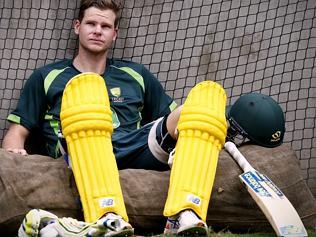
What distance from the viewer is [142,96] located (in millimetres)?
3801

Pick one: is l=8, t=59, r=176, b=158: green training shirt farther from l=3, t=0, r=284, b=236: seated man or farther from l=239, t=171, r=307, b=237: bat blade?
l=239, t=171, r=307, b=237: bat blade

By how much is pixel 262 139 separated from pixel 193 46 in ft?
3.36

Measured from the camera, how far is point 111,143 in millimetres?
2971

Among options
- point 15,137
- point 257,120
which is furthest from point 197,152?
point 15,137

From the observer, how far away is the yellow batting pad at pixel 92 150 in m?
2.78

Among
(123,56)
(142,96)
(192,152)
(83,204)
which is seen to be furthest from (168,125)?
(123,56)

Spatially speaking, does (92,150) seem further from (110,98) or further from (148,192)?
(110,98)

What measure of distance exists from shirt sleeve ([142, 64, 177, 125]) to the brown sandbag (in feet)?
2.30

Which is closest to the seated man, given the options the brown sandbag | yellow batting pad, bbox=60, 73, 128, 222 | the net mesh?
yellow batting pad, bbox=60, 73, 128, 222

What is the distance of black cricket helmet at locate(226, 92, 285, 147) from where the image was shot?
315 centimetres

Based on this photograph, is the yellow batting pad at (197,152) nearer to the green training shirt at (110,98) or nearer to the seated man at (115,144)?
the seated man at (115,144)

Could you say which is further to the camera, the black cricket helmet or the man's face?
the man's face

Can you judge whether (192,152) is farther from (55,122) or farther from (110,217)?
(55,122)

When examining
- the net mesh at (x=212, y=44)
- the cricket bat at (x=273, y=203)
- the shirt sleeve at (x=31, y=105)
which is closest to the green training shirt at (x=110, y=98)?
the shirt sleeve at (x=31, y=105)
